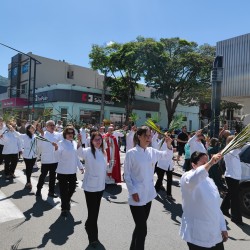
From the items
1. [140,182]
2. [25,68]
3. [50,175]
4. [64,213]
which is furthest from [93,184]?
[25,68]

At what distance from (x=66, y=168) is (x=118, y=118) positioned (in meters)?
29.5

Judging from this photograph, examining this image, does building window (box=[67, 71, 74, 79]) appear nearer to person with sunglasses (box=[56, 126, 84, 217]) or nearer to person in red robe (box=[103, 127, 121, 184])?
person in red robe (box=[103, 127, 121, 184])

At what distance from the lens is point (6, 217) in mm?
5965

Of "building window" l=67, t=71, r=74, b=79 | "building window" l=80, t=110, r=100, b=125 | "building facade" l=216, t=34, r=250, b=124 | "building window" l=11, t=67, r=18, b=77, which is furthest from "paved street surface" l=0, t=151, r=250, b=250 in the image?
"building window" l=11, t=67, r=18, b=77

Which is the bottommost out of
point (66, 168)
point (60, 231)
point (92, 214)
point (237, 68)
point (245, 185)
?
point (60, 231)

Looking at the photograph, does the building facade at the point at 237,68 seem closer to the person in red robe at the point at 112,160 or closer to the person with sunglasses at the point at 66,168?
the person in red robe at the point at 112,160

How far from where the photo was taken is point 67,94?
1188 inches

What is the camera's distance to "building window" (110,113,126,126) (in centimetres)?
3481

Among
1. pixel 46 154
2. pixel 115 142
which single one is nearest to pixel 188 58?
pixel 115 142

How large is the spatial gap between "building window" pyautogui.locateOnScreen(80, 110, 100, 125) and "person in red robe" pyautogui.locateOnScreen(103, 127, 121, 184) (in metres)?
21.8

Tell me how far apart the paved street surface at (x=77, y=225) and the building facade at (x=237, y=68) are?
Answer: 33.8ft

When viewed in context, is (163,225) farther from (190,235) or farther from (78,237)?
(190,235)

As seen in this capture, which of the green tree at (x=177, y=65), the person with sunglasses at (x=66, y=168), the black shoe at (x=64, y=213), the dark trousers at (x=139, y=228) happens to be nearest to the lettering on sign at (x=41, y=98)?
the green tree at (x=177, y=65)

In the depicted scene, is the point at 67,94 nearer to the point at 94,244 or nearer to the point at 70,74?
the point at 70,74
